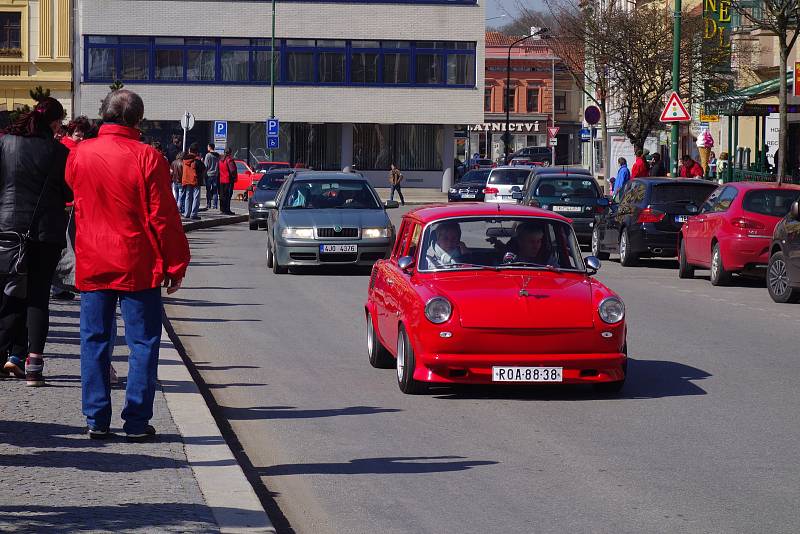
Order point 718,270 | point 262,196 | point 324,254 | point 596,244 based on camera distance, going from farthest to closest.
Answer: point 262,196, point 596,244, point 324,254, point 718,270

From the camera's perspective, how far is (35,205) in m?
9.77

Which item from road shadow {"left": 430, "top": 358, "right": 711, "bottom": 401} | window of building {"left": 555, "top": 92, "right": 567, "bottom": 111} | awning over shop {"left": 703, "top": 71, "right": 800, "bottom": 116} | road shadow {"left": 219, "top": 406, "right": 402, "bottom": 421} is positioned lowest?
road shadow {"left": 219, "top": 406, "right": 402, "bottom": 421}

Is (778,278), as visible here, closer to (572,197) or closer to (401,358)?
(401,358)

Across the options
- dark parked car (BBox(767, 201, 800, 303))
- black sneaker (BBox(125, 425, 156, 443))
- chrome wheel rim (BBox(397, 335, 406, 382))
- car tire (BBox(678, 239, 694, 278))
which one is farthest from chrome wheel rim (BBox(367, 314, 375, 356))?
car tire (BBox(678, 239, 694, 278))

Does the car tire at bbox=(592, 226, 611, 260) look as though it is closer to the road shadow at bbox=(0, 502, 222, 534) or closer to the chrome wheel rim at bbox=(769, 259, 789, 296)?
the chrome wheel rim at bbox=(769, 259, 789, 296)

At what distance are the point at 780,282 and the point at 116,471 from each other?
13.3 m

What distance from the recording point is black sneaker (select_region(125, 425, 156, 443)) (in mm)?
7977

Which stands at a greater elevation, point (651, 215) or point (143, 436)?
point (651, 215)

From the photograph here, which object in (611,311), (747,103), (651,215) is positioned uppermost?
(747,103)

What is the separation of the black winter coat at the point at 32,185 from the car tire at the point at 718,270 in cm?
1312

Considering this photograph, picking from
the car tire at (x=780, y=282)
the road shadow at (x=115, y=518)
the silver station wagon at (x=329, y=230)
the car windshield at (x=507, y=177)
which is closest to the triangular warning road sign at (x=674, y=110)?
the car windshield at (x=507, y=177)

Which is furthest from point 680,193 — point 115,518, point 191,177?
point 115,518

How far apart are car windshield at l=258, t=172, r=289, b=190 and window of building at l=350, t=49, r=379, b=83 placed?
2930 cm

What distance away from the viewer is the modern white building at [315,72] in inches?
2670
